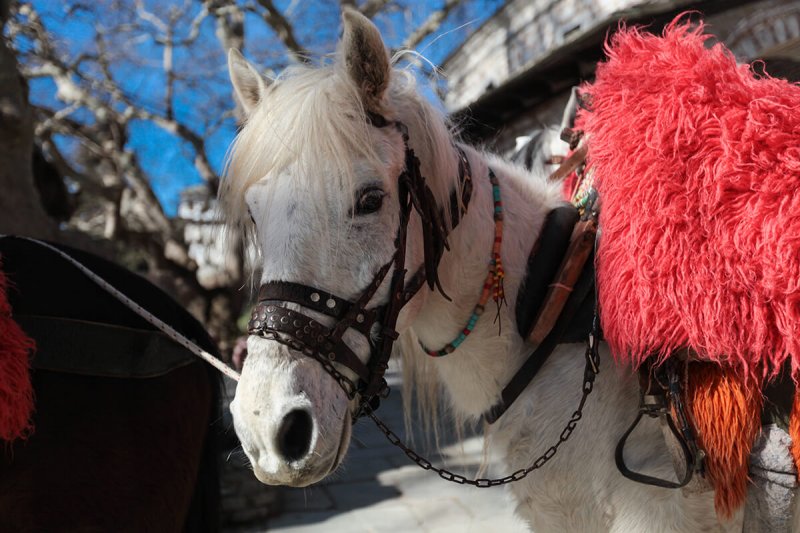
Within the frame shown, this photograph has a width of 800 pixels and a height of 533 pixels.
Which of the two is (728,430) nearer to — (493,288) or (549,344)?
(549,344)

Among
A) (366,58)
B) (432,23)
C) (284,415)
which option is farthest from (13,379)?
(432,23)

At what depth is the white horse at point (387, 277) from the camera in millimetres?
1117

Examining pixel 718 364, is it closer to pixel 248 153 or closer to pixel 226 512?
pixel 248 153

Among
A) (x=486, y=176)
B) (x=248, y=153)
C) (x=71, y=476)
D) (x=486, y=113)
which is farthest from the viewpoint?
(x=486, y=113)

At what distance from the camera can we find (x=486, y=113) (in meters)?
7.46

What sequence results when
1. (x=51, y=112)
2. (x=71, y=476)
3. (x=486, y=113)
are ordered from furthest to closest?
(x=51, y=112) < (x=486, y=113) < (x=71, y=476)

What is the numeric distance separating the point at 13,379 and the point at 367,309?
2.94 feet

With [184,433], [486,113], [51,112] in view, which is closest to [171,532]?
[184,433]

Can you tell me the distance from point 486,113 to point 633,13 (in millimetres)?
2823

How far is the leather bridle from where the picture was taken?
3.70ft

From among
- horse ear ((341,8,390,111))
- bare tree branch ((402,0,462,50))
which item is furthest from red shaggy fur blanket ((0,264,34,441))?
bare tree branch ((402,0,462,50))

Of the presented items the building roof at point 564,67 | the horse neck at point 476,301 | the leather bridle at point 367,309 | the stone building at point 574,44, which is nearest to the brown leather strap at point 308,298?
the leather bridle at point 367,309

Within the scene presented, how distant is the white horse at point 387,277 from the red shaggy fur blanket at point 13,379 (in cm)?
60

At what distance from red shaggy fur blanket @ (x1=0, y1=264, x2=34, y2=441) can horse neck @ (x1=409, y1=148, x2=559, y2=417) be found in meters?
0.99
